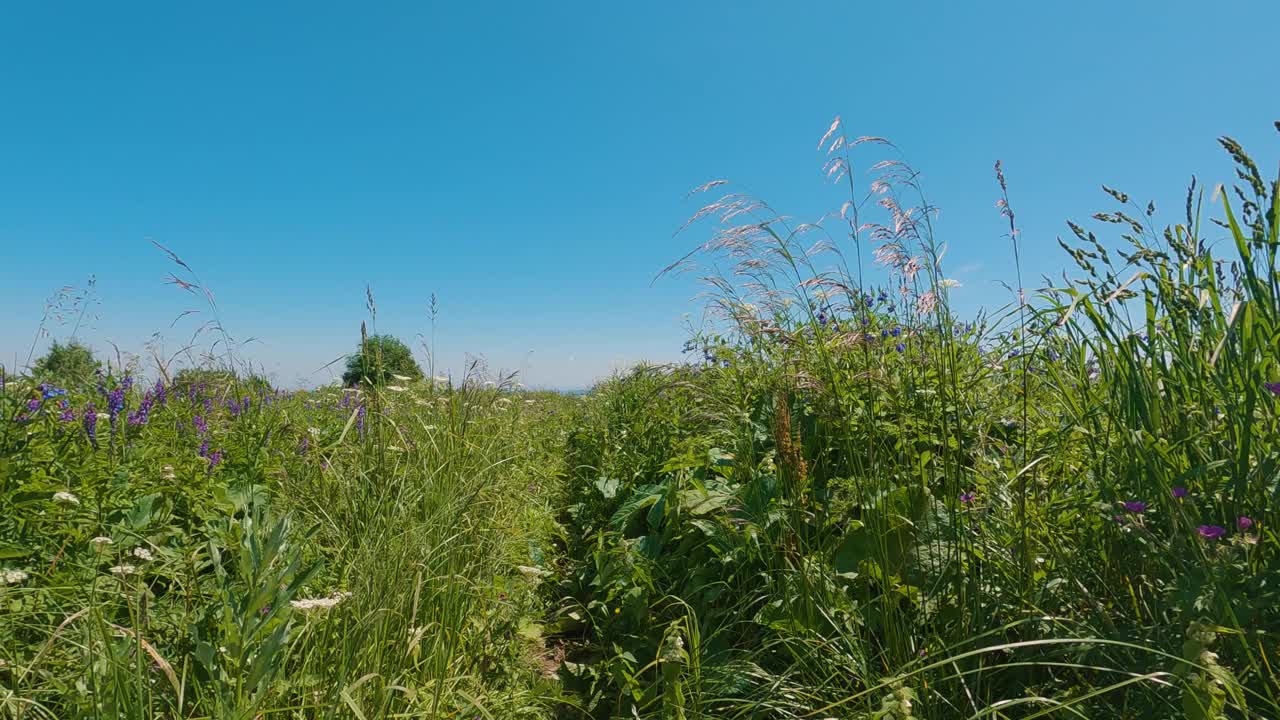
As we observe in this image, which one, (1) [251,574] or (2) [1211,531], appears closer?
(2) [1211,531]

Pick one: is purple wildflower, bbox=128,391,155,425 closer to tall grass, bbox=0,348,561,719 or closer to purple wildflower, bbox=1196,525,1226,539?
tall grass, bbox=0,348,561,719

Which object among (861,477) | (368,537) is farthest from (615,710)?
(861,477)

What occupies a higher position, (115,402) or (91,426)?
(115,402)

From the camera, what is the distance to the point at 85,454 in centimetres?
246

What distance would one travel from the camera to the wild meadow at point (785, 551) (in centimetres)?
120

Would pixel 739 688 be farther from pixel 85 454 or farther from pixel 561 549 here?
pixel 85 454

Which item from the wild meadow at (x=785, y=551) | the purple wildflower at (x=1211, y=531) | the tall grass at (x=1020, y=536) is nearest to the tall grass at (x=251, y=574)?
the wild meadow at (x=785, y=551)

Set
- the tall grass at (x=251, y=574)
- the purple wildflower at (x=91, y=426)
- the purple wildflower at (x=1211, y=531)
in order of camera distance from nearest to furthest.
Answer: the purple wildflower at (x=1211, y=531), the tall grass at (x=251, y=574), the purple wildflower at (x=91, y=426)

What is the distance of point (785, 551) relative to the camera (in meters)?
1.95

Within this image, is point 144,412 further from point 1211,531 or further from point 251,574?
point 1211,531


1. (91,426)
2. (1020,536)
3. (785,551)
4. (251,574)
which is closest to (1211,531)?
(1020,536)

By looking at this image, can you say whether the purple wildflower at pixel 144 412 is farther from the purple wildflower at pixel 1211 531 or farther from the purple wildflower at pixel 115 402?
the purple wildflower at pixel 1211 531

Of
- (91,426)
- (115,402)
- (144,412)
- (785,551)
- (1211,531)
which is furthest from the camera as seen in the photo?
(144,412)

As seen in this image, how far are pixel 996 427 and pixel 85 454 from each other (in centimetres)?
362
